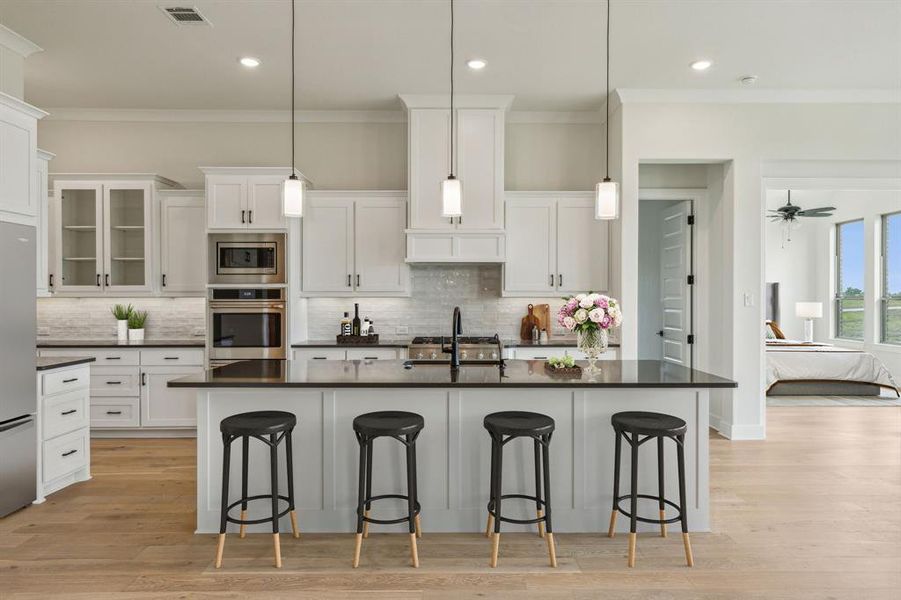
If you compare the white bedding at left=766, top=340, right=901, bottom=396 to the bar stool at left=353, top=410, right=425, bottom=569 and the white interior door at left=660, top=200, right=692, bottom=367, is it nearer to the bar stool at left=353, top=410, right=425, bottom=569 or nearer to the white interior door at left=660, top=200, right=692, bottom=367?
the white interior door at left=660, top=200, right=692, bottom=367

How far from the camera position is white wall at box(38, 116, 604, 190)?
5.83 meters

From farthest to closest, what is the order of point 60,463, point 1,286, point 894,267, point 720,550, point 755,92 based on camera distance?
point 894,267
point 755,92
point 60,463
point 1,286
point 720,550

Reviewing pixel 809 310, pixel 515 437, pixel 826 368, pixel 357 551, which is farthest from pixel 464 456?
pixel 809 310

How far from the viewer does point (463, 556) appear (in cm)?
299

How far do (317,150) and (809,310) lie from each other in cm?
832

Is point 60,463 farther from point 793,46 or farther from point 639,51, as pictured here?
point 793,46

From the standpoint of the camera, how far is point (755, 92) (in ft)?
17.0

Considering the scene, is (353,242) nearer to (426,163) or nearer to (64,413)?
(426,163)

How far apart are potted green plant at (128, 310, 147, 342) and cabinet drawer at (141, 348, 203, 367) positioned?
421mm

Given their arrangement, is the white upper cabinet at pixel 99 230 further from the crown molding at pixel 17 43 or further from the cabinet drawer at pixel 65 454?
the cabinet drawer at pixel 65 454

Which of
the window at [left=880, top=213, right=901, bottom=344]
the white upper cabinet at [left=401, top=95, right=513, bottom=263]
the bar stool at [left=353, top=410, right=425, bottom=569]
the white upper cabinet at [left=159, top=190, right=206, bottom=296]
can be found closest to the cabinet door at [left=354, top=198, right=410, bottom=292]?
the white upper cabinet at [left=401, top=95, right=513, bottom=263]

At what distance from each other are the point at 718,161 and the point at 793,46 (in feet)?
4.10

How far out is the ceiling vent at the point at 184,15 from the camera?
3734mm

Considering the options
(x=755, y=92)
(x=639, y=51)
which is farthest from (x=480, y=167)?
(x=755, y=92)
